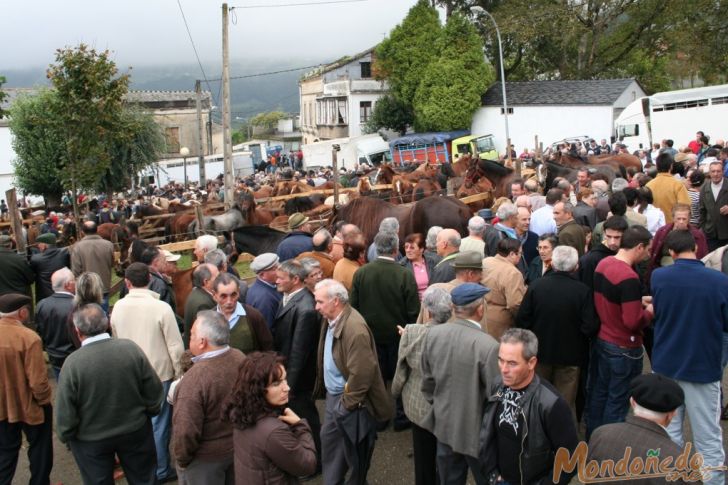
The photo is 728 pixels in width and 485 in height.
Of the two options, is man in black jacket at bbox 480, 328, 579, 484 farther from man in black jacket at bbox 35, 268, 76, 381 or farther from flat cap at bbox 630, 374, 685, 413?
man in black jacket at bbox 35, 268, 76, 381

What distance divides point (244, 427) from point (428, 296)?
69.4 inches

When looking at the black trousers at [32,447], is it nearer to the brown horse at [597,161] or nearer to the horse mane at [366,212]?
the horse mane at [366,212]

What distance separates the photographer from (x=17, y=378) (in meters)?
5.23

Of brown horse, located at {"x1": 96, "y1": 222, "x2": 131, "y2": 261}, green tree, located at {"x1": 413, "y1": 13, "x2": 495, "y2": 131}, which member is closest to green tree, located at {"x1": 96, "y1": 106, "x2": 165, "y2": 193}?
brown horse, located at {"x1": 96, "y1": 222, "x2": 131, "y2": 261}

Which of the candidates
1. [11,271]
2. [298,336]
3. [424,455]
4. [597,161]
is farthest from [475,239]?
[597,161]

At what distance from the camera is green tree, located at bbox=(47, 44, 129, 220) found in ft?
40.3

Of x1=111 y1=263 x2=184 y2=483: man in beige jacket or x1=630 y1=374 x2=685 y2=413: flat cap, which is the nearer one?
x1=630 y1=374 x2=685 y2=413: flat cap

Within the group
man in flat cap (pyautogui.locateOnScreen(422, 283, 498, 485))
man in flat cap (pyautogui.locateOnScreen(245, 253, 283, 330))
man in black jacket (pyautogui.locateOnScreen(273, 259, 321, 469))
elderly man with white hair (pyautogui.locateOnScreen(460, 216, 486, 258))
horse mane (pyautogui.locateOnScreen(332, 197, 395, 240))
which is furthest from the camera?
horse mane (pyautogui.locateOnScreen(332, 197, 395, 240))

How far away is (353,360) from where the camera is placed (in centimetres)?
491

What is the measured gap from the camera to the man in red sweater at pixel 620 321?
5.20 meters

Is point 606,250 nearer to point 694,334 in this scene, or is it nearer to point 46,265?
point 694,334

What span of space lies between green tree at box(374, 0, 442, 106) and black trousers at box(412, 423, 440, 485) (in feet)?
124

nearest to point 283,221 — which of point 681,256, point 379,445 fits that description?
point 379,445

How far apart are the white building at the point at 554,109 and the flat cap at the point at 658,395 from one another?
34943 millimetres
